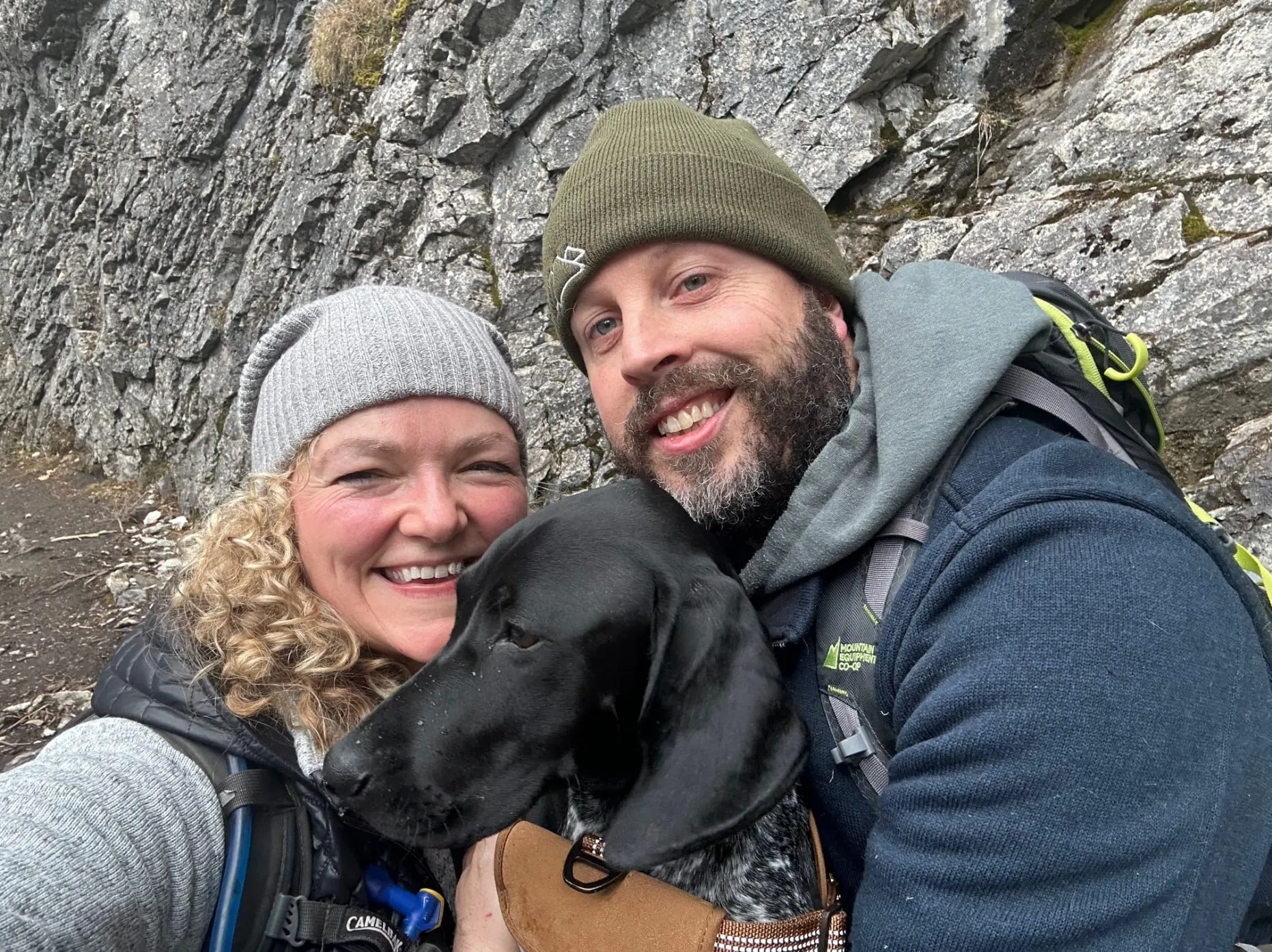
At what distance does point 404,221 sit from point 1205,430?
22.5 feet

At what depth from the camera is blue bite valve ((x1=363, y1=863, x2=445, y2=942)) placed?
6.86ft

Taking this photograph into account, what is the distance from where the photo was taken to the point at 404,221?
7.54 meters

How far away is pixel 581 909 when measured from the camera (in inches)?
72.2

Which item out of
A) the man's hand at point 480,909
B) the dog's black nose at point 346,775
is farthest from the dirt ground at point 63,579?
the dog's black nose at point 346,775

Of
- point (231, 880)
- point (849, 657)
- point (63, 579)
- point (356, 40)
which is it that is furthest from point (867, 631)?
point (63, 579)

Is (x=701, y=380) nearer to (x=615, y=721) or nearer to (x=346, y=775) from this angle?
(x=615, y=721)

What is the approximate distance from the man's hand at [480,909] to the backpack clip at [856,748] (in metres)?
1.03

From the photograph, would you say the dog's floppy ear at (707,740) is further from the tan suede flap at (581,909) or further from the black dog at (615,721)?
the tan suede flap at (581,909)

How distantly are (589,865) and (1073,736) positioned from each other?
3.99 feet

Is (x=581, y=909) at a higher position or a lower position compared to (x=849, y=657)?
lower

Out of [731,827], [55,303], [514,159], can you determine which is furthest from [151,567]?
[731,827]

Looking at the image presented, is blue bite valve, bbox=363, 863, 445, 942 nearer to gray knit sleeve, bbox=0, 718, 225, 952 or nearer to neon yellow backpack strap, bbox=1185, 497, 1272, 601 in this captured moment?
gray knit sleeve, bbox=0, 718, 225, 952

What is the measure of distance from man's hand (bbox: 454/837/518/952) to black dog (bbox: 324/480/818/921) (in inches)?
14.2

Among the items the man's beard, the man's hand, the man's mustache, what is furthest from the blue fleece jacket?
the man's hand
